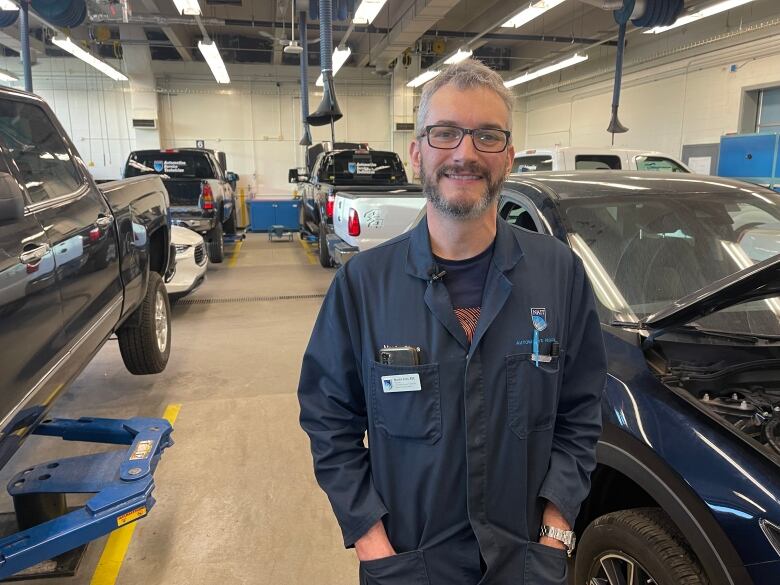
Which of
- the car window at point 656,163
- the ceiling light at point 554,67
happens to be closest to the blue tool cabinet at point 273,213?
the ceiling light at point 554,67

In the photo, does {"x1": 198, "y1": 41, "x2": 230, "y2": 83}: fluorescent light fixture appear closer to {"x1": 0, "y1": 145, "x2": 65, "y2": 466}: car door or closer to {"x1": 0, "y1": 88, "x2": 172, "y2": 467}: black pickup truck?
{"x1": 0, "y1": 88, "x2": 172, "y2": 467}: black pickup truck

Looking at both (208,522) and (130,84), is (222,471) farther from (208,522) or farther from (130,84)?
(130,84)

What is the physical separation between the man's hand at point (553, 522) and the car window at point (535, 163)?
24.9 feet

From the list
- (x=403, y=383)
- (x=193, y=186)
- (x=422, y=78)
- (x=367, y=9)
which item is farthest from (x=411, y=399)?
(x=422, y=78)

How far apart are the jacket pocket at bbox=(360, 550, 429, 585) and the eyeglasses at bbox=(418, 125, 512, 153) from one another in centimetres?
94

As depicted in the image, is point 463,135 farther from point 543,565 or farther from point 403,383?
point 543,565

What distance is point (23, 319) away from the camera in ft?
6.68

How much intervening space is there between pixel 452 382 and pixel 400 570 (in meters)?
0.44

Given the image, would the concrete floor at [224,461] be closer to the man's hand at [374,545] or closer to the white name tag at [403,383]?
Answer: the man's hand at [374,545]

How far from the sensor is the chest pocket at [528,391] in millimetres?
1314

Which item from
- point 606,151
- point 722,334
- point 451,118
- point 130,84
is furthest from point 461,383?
point 130,84

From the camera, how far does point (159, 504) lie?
3.16 m

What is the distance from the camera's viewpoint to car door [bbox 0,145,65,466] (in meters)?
1.90

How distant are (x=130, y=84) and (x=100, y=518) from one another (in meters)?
17.4
